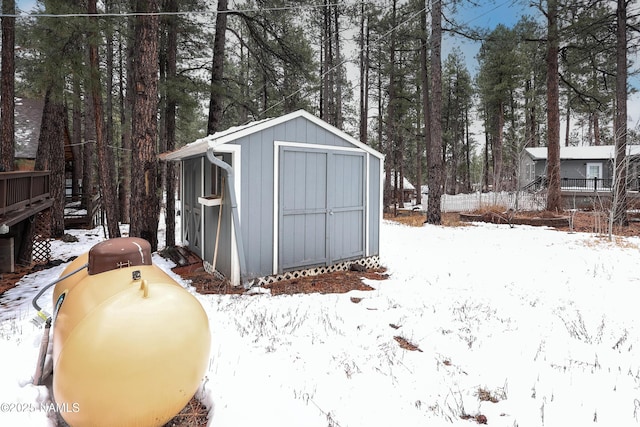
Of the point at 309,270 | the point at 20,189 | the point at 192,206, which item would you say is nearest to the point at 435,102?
the point at 309,270

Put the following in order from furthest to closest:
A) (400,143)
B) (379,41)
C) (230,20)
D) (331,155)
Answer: (400,143)
(379,41)
(230,20)
(331,155)

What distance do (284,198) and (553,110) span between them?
12.8 metres

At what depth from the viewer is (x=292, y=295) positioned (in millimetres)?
5188

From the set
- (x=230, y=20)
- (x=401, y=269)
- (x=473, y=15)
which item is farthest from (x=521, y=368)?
(x=230, y=20)

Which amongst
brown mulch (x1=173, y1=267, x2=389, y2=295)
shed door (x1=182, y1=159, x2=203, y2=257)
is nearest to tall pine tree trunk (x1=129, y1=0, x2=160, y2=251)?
shed door (x1=182, y1=159, x2=203, y2=257)

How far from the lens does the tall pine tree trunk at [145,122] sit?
23.1 ft

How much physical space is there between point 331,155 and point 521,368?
445cm

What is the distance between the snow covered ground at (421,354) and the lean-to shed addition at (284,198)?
103cm

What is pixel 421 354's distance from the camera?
3256mm

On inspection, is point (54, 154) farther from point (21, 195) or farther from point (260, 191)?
point (260, 191)

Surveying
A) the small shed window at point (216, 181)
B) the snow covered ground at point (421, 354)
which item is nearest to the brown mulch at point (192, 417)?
the snow covered ground at point (421, 354)

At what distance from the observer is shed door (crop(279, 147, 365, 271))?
5.98 meters

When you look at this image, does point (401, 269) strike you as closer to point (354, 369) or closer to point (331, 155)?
point (331, 155)

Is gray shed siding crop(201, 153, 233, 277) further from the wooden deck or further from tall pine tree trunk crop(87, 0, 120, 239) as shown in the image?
tall pine tree trunk crop(87, 0, 120, 239)
